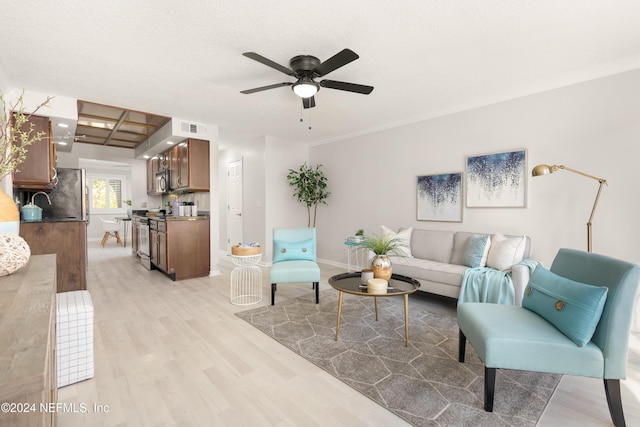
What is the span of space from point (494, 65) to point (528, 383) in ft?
9.09

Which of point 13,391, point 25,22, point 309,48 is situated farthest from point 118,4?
point 13,391

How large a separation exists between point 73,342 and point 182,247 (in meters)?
2.81

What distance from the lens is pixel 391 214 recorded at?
5.02 meters

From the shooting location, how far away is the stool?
6.51 feet

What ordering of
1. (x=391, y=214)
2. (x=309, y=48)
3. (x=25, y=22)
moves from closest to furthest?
(x=25, y=22) < (x=309, y=48) < (x=391, y=214)

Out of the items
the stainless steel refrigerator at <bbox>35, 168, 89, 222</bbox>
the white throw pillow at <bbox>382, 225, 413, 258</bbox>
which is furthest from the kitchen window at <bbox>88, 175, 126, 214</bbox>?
the white throw pillow at <bbox>382, 225, 413, 258</bbox>

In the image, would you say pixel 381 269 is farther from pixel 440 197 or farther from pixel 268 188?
pixel 268 188

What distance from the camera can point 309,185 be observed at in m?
5.99

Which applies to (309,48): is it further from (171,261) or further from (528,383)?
(171,261)

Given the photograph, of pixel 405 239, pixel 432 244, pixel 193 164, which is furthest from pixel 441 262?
pixel 193 164

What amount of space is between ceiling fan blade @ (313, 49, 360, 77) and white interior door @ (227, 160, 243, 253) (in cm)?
447

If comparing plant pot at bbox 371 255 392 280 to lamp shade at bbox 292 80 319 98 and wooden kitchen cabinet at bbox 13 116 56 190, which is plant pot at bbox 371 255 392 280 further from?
wooden kitchen cabinet at bbox 13 116 56 190

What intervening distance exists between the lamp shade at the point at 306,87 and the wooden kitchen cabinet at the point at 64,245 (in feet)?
10.3

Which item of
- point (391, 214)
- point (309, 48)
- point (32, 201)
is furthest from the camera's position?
point (391, 214)
